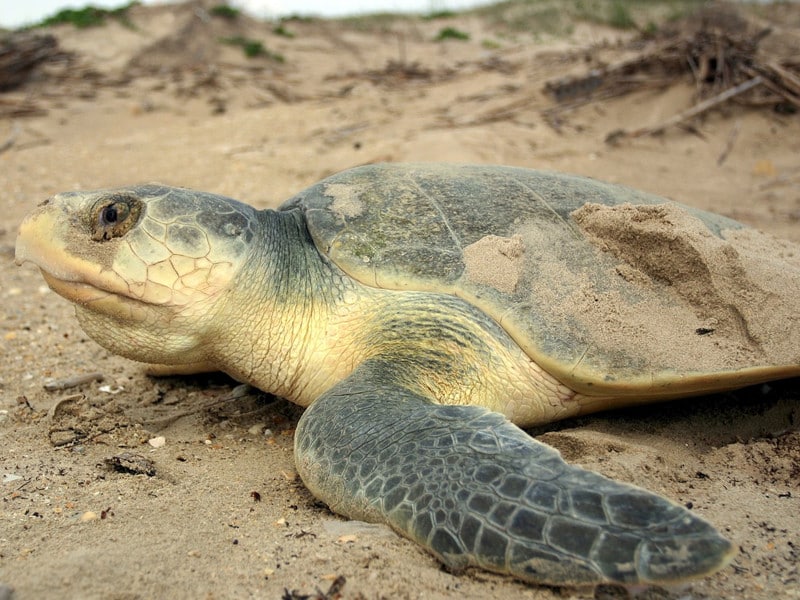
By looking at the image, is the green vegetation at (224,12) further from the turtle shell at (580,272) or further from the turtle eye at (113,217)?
the turtle eye at (113,217)

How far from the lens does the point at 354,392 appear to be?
1.50 metres

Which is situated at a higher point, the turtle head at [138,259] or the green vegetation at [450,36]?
the turtle head at [138,259]

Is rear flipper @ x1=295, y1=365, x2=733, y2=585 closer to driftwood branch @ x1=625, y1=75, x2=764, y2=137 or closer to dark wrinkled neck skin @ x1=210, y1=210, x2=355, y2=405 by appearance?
dark wrinkled neck skin @ x1=210, y1=210, x2=355, y2=405

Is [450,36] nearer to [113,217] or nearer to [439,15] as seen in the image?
[439,15]

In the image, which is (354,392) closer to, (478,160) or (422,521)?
(422,521)

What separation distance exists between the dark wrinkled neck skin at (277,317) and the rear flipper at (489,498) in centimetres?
33

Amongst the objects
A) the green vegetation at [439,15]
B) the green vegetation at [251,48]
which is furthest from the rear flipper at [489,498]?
the green vegetation at [439,15]

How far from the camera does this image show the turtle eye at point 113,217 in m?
1.62

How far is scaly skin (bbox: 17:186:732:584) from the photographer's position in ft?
3.52

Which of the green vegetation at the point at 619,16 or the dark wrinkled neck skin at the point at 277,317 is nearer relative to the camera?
the dark wrinkled neck skin at the point at 277,317

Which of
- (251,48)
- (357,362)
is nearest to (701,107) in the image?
(357,362)

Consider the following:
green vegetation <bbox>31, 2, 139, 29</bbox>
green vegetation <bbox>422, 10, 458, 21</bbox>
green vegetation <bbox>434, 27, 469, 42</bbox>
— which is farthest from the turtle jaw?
green vegetation <bbox>422, 10, 458, 21</bbox>

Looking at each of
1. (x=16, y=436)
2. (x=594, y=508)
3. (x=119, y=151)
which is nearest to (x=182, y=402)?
(x=16, y=436)

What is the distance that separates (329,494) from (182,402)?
950 mm
